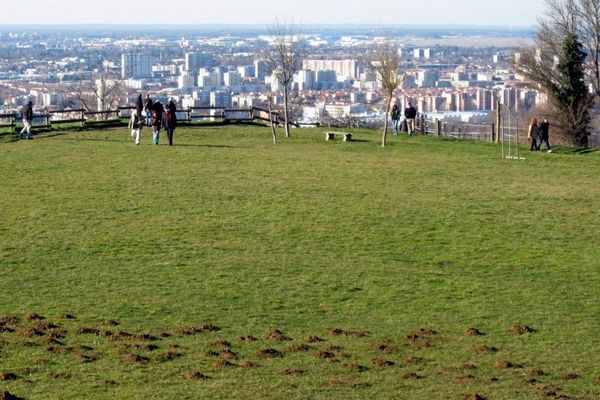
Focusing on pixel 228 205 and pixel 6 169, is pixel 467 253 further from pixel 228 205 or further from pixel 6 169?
pixel 6 169

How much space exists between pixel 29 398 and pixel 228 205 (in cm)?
1760

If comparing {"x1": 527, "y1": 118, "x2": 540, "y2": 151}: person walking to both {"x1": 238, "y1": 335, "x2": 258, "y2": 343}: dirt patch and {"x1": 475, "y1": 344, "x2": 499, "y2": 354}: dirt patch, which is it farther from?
{"x1": 238, "y1": 335, "x2": 258, "y2": 343}: dirt patch

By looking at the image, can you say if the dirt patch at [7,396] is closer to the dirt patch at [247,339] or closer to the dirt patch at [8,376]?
the dirt patch at [8,376]

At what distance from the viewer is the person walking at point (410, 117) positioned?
53.5 meters

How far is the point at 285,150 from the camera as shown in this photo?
4534 cm

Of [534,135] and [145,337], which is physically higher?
[534,135]

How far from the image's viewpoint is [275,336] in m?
18.8

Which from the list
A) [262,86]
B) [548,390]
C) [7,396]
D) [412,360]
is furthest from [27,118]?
[262,86]

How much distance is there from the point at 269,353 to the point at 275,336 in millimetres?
1179

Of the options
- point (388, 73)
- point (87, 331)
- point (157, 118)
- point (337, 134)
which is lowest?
point (87, 331)

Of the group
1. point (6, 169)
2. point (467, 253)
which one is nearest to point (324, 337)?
point (467, 253)

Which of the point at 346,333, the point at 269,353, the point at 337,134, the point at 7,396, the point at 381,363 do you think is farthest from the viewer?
the point at 337,134

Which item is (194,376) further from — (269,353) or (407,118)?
(407,118)

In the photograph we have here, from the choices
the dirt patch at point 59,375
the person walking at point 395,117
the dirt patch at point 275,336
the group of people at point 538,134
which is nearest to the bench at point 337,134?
the person walking at point 395,117
